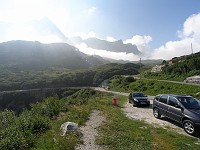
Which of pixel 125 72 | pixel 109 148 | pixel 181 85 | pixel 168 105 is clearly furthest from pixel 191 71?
pixel 125 72

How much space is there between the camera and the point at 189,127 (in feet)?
51.5

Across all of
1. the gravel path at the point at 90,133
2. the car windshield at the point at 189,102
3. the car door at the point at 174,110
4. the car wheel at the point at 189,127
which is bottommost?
the gravel path at the point at 90,133

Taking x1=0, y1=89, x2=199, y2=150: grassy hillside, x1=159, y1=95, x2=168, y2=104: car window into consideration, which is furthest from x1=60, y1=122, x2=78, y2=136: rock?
x1=159, y1=95, x2=168, y2=104: car window

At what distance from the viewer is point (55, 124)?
17188mm

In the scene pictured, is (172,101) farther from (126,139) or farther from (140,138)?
(126,139)

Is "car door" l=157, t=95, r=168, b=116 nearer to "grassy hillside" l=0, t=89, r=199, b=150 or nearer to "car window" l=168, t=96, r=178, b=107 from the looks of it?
"car window" l=168, t=96, r=178, b=107

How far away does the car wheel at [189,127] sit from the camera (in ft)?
50.2

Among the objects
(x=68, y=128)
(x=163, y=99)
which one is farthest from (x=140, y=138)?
(x=163, y=99)

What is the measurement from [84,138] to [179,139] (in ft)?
17.0

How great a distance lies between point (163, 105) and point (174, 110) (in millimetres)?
1826

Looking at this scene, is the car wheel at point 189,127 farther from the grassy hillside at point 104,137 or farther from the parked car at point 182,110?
the grassy hillside at point 104,137

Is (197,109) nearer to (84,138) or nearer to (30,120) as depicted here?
(84,138)

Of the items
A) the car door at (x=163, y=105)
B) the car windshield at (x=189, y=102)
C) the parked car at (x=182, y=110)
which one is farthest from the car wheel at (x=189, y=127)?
the car door at (x=163, y=105)

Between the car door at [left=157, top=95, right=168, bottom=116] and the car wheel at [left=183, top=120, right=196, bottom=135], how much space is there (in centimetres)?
281
